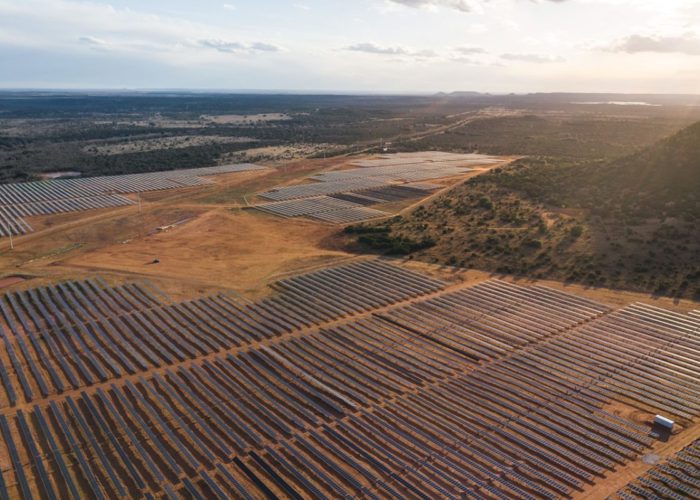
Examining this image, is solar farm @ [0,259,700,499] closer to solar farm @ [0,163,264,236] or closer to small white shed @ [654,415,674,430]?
small white shed @ [654,415,674,430]

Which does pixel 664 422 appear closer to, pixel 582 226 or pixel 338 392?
pixel 338 392

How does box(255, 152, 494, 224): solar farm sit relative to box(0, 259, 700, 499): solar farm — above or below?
above

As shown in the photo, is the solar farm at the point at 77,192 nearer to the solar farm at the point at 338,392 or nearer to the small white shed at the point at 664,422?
A: the solar farm at the point at 338,392

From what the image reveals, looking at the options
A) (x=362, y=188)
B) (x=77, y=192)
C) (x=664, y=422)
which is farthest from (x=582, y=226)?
(x=77, y=192)

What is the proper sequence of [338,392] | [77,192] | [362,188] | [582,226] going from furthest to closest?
[362,188] → [77,192] → [582,226] → [338,392]

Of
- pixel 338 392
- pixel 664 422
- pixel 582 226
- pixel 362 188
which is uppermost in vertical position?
pixel 362 188

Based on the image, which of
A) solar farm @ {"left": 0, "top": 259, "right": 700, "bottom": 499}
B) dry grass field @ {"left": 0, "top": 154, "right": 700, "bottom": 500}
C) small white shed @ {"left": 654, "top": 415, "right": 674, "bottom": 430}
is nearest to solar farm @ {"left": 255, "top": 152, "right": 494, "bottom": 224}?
dry grass field @ {"left": 0, "top": 154, "right": 700, "bottom": 500}
